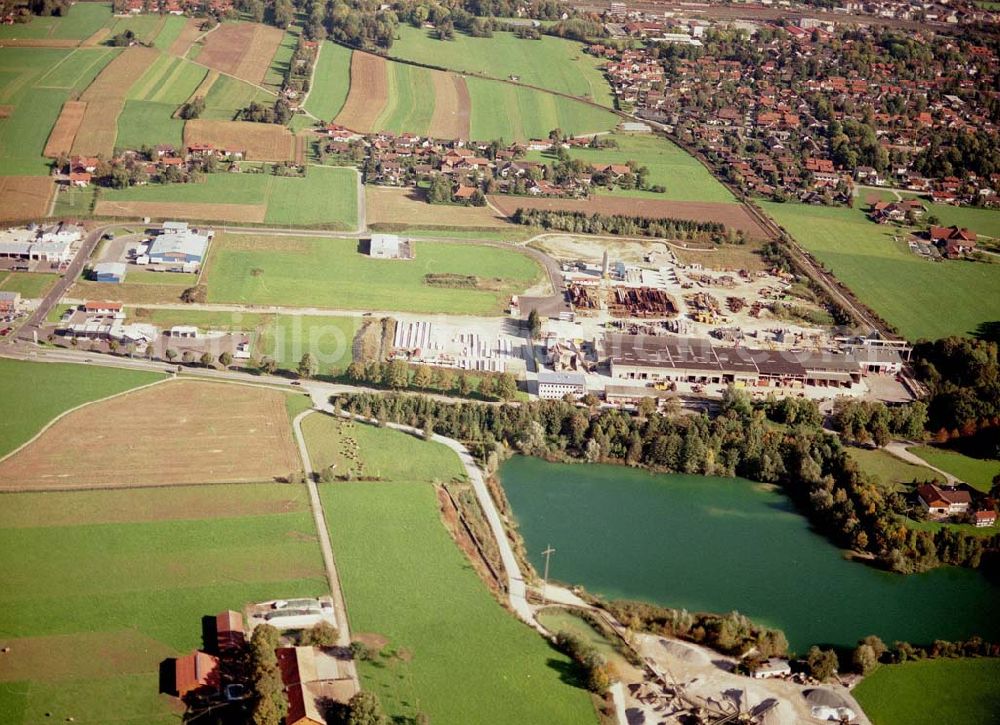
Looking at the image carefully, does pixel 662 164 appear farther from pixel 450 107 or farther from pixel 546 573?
pixel 546 573

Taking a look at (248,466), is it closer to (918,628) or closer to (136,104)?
(918,628)

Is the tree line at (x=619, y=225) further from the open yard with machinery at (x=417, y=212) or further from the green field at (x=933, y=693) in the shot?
the green field at (x=933, y=693)

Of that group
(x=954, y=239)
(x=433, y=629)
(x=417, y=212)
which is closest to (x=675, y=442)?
(x=433, y=629)

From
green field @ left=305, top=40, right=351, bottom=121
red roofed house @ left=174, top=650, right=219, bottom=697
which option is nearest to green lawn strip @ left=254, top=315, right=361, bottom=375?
red roofed house @ left=174, top=650, right=219, bottom=697

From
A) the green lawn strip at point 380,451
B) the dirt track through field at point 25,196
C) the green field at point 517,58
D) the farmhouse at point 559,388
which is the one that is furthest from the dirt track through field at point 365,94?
the green lawn strip at point 380,451

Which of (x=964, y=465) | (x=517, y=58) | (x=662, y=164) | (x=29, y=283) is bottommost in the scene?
(x=964, y=465)

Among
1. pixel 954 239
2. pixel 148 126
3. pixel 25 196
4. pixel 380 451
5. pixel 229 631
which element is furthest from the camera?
pixel 148 126
